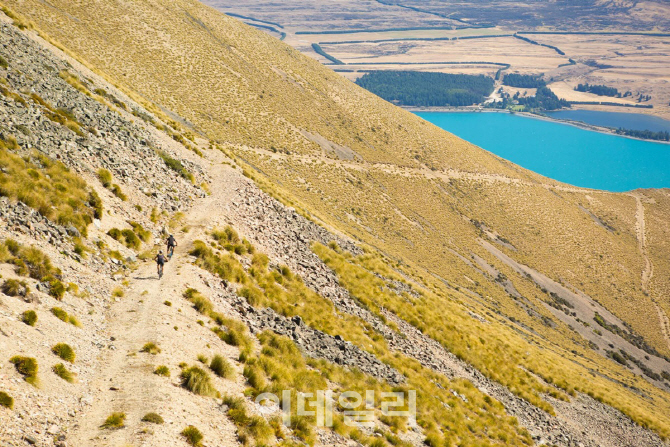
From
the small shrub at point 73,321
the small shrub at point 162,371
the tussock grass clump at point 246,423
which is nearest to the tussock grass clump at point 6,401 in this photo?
the small shrub at point 162,371

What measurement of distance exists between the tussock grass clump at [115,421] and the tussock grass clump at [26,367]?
2052 millimetres

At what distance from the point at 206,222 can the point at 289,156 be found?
2104 inches

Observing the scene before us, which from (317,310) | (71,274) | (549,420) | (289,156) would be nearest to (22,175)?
(71,274)

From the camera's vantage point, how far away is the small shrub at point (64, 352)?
39.6ft

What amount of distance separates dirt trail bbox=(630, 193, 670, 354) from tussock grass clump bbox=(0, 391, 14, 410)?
9274 cm

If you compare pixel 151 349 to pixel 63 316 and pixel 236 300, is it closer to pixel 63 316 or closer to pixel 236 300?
pixel 63 316

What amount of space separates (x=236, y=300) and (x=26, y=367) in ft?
31.0

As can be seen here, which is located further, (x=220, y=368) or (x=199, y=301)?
(x=199, y=301)

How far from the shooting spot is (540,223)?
307ft

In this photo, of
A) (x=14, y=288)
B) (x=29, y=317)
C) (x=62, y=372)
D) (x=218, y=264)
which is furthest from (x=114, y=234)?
(x=62, y=372)

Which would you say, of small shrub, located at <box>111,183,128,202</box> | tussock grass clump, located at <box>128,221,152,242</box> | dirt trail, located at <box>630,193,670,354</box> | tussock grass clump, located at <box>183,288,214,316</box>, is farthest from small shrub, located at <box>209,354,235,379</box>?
dirt trail, located at <box>630,193,670,354</box>

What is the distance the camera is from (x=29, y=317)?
1231 cm

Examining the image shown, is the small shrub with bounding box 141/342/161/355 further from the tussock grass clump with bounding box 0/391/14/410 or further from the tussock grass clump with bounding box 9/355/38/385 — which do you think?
the tussock grass clump with bounding box 0/391/14/410

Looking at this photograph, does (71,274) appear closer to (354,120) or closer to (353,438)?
(353,438)
